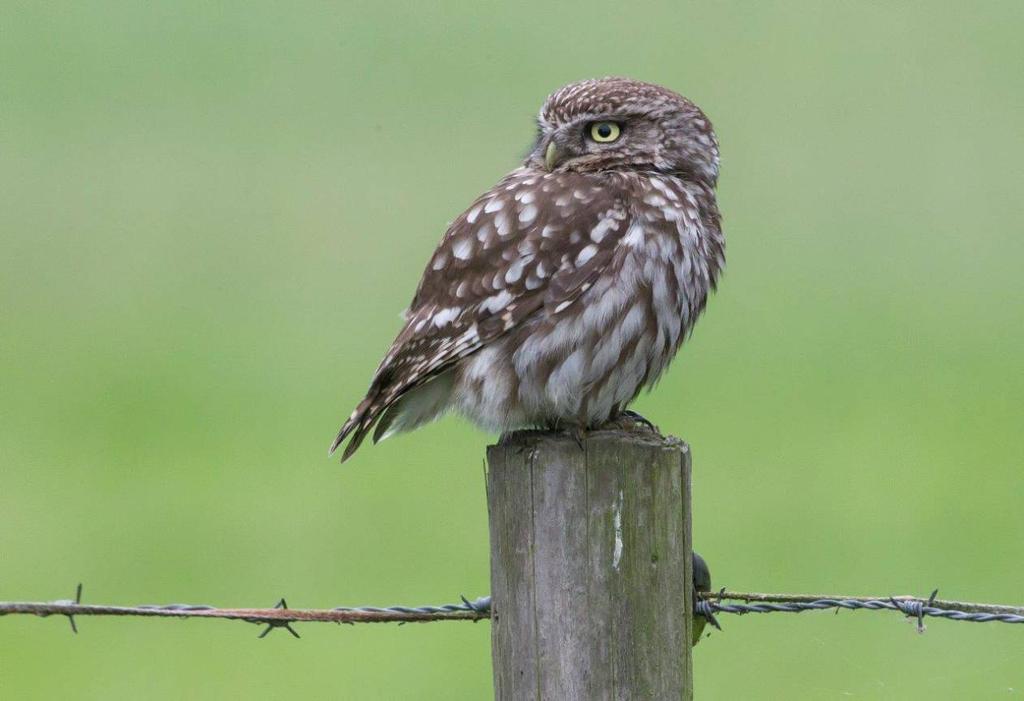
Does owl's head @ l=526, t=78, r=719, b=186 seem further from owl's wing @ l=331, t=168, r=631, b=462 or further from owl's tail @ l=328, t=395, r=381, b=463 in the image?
owl's tail @ l=328, t=395, r=381, b=463

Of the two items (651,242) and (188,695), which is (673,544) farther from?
(188,695)

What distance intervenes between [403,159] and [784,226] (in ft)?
11.8

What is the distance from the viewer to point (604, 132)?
5.82m

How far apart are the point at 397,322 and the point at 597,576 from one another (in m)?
10.4

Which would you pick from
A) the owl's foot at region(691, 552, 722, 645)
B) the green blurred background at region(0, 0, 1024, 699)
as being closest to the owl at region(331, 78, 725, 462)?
the owl's foot at region(691, 552, 722, 645)

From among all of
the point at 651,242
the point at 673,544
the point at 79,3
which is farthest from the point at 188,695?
the point at 79,3

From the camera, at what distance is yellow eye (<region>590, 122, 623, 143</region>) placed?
19.1ft

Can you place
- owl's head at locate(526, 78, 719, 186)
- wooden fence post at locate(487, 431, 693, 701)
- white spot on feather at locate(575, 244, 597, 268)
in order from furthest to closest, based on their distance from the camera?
owl's head at locate(526, 78, 719, 186), white spot on feather at locate(575, 244, 597, 268), wooden fence post at locate(487, 431, 693, 701)

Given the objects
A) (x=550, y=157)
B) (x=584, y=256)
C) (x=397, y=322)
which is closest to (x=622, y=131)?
(x=550, y=157)

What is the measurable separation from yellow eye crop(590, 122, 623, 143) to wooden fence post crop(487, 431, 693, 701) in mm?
1884

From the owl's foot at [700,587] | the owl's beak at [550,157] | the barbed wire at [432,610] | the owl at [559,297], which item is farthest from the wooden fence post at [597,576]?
the owl's beak at [550,157]

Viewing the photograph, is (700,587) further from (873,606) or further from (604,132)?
(604,132)

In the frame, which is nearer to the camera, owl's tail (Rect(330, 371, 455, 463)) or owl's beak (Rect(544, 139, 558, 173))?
owl's tail (Rect(330, 371, 455, 463))

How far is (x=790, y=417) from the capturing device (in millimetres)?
12820
